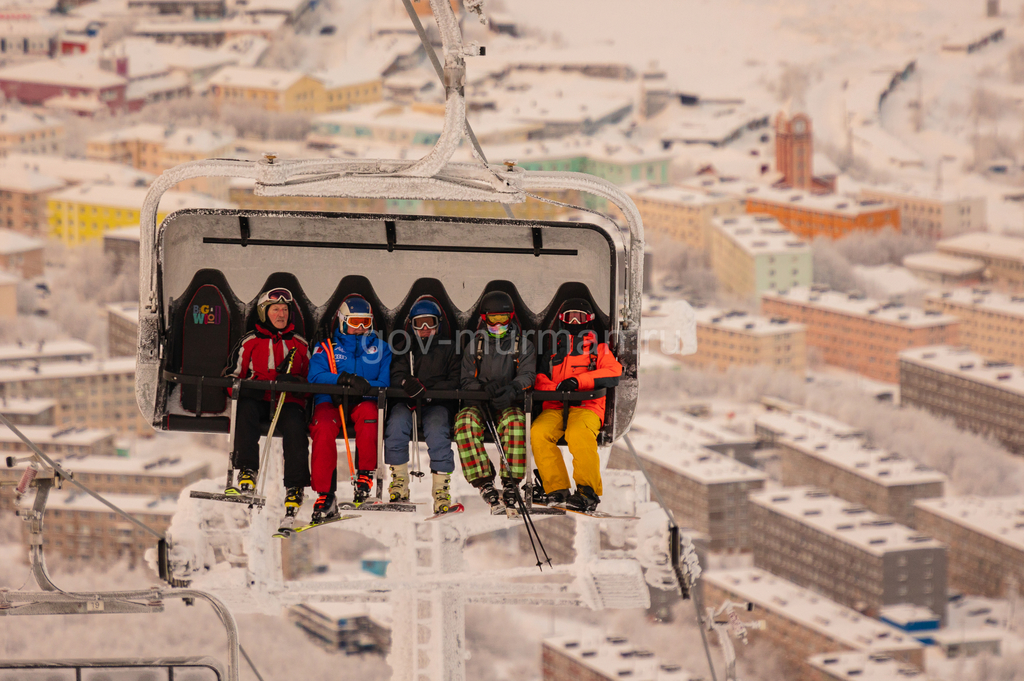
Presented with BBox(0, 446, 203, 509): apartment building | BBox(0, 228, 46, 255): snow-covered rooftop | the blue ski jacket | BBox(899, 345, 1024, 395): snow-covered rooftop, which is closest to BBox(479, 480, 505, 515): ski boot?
the blue ski jacket

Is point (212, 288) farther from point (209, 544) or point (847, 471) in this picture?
point (847, 471)

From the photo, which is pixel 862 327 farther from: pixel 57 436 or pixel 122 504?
pixel 57 436

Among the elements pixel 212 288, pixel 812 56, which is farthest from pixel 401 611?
pixel 812 56

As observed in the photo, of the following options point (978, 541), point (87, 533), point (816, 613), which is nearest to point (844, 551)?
point (816, 613)

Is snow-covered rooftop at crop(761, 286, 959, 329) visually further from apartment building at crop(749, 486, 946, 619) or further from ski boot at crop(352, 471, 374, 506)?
ski boot at crop(352, 471, 374, 506)

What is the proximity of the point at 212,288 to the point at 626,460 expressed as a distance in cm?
3632

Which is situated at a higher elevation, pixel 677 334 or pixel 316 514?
pixel 677 334

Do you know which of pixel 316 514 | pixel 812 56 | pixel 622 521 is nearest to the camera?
pixel 316 514

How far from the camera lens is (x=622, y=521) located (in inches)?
229

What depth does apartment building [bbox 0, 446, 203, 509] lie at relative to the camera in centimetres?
3934

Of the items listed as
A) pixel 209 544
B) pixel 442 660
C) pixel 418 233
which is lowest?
pixel 442 660

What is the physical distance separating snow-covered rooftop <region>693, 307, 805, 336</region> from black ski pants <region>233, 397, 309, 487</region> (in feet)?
146

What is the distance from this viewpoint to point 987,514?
42.9 meters

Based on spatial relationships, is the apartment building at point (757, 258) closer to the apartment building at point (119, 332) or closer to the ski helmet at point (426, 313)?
the apartment building at point (119, 332)
